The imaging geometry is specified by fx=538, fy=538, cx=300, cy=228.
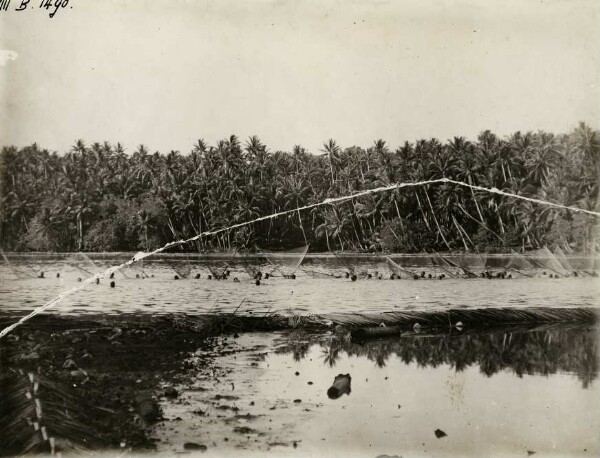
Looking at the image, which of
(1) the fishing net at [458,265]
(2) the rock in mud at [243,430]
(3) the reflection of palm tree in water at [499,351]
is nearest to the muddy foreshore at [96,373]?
(2) the rock in mud at [243,430]

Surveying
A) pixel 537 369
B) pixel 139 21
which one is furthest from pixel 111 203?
pixel 537 369

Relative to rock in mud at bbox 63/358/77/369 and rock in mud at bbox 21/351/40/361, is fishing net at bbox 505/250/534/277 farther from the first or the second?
rock in mud at bbox 21/351/40/361

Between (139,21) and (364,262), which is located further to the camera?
(364,262)

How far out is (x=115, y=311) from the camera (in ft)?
21.2

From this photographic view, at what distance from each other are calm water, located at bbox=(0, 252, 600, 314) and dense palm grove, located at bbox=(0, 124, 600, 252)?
1.25 ft

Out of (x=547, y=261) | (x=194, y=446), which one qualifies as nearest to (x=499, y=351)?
(x=547, y=261)

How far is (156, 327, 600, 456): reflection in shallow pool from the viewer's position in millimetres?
4770

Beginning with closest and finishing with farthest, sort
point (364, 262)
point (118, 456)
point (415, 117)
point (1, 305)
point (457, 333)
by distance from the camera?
1. point (118, 456)
2. point (1, 305)
3. point (415, 117)
4. point (457, 333)
5. point (364, 262)

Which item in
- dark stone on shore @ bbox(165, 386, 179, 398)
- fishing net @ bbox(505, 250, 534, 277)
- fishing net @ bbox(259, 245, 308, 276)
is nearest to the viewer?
dark stone on shore @ bbox(165, 386, 179, 398)

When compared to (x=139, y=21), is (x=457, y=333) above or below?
below

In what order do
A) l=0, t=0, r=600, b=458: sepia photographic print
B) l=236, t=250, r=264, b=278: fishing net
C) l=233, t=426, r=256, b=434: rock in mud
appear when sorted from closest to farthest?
1. l=233, t=426, r=256, b=434: rock in mud
2. l=0, t=0, r=600, b=458: sepia photographic print
3. l=236, t=250, r=264, b=278: fishing net

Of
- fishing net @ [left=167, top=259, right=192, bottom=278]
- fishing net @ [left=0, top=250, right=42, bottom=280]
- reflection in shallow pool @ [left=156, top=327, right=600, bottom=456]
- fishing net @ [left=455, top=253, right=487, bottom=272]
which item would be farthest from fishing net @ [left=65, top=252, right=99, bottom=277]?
fishing net @ [left=455, top=253, right=487, bottom=272]

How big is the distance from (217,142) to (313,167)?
1.21 meters

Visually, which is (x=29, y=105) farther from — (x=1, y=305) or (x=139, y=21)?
(x=1, y=305)
